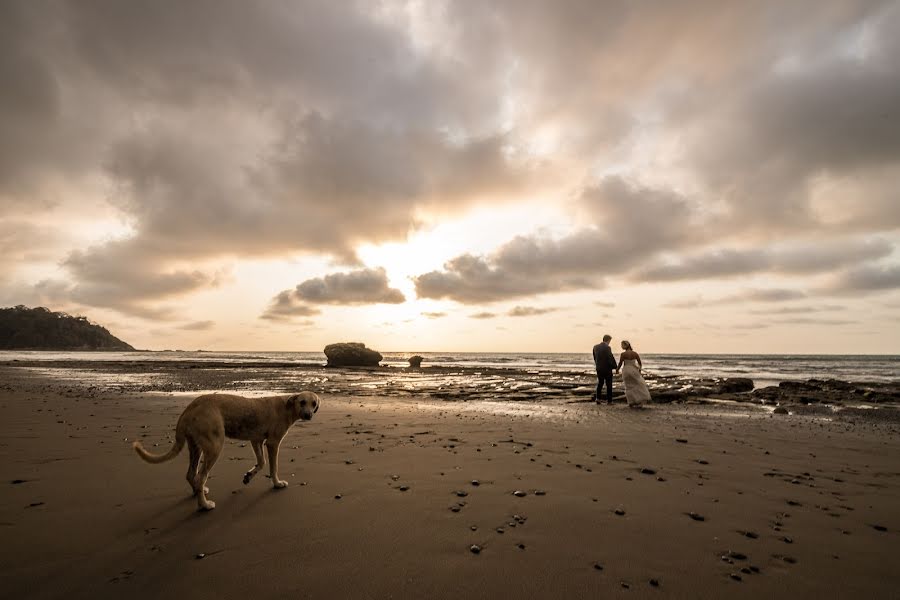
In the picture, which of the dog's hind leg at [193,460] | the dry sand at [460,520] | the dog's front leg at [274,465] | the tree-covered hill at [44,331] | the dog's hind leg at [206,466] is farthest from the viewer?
the tree-covered hill at [44,331]

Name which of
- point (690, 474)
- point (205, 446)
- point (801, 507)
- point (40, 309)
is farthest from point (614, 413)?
point (40, 309)

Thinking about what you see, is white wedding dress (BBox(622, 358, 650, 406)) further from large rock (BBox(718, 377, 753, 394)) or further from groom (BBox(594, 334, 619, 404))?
large rock (BBox(718, 377, 753, 394))

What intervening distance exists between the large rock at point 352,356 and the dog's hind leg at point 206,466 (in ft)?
158

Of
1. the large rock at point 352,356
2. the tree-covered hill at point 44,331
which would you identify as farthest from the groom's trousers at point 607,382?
the tree-covered hill at point 44,331

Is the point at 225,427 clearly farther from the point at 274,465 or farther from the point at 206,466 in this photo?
the point at 274,465

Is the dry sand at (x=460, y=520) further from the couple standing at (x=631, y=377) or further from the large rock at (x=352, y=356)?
the large rock at (x=352, y=356)

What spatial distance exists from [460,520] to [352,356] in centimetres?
5060

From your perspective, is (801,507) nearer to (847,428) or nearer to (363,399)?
(847,428)

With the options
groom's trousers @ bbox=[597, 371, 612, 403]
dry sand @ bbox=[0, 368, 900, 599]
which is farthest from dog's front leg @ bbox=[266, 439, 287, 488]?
groom's trousers @ bbox=[597, 371, 612, 403]

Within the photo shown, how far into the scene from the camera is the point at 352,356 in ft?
176

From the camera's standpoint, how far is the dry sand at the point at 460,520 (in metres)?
3.56

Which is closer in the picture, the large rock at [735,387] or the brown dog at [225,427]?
the brown dog at [225,427]

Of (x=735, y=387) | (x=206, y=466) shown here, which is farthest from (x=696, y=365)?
(x=206, y=466)

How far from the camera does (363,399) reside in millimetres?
17984
